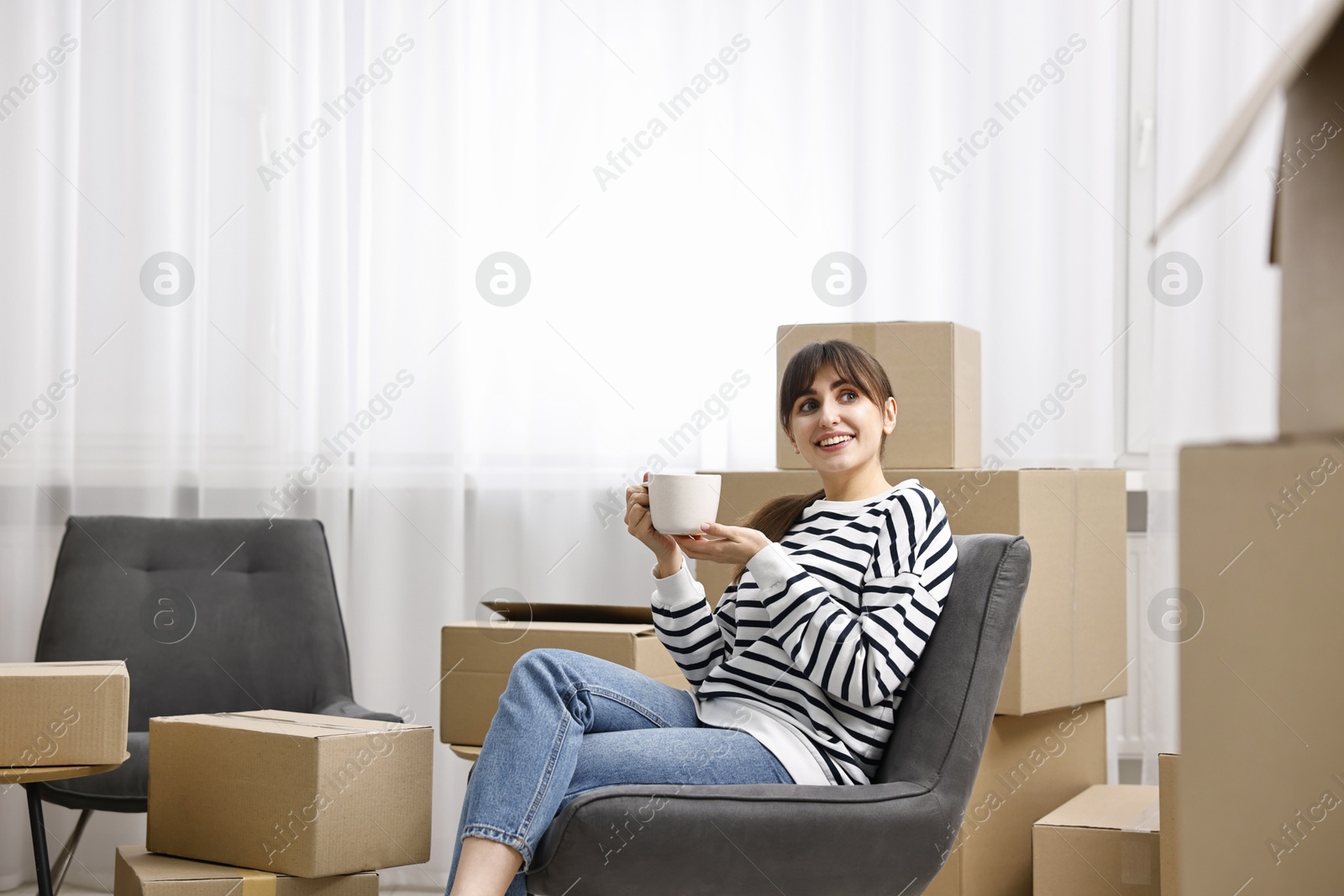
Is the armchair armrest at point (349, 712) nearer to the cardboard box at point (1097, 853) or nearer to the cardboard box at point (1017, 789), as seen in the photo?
the cardboard box at point (1017, 789)

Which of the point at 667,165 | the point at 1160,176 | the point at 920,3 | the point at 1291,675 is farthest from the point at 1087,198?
the point at 1291,675

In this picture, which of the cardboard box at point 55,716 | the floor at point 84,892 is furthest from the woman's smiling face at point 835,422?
the floor at point 84,892

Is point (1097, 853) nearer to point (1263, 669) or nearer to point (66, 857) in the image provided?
point (1263, 669)

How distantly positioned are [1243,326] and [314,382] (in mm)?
1938

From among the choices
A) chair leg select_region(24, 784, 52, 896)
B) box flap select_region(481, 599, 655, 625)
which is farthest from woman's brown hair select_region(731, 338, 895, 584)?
chair leg select_region(24, 784, 52, 896)

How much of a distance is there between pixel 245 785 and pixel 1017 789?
1.24 meters

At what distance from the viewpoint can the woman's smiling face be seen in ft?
5.16

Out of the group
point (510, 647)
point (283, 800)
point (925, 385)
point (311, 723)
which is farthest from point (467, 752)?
point (925, 385)

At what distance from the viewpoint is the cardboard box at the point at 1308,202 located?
342 millimetres

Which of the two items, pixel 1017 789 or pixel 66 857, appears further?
pixel 66 857

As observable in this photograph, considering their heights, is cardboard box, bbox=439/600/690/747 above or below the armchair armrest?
above

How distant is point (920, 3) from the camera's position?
2.36 meters

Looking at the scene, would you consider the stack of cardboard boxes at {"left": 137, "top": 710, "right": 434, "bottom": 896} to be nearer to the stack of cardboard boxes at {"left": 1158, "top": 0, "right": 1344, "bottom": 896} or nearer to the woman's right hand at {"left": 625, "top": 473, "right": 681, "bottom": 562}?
the woman's right hand at {"left": 625, "top": 473, "right": 681, "bottom": 562}

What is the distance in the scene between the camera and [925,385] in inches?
73.3
